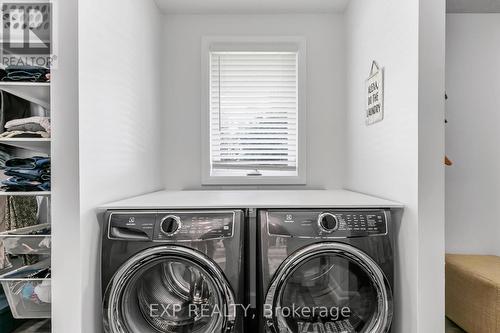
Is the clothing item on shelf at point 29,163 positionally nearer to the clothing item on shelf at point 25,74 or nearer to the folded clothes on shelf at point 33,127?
the folded clothes on shelf at point 33,127

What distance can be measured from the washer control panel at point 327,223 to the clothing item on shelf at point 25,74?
1.41 metres

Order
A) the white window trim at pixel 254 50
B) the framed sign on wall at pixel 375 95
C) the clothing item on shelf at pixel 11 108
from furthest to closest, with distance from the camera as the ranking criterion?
the white window trim at pixel 254 50, the framed sign on wall at pixel 375 95, the clothing item on shelf at pixel 11 108

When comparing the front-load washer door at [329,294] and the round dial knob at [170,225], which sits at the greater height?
the round dial knob at [170,225]

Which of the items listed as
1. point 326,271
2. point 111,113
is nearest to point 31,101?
point 111,113

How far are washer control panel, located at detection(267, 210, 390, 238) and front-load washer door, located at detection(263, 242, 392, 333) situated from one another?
0.23 ft

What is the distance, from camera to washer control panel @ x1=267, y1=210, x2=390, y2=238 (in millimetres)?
1841

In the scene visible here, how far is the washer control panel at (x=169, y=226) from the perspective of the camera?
71.6 inches

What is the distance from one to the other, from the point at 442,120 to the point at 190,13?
2.25m

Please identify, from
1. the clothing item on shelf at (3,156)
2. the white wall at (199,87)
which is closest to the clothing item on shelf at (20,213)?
the clothing item on shelf at (3,156)

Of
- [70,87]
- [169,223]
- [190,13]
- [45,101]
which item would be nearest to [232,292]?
[169,223]

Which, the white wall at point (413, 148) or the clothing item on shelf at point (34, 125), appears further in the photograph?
the clothing item on shelf at point (34, 125)

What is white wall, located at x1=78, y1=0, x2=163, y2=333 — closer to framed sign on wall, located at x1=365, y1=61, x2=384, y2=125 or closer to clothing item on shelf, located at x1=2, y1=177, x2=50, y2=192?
clothing item on shelf, located at x1=2, y1=177, x2=50, y2=192

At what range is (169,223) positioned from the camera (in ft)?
6.06

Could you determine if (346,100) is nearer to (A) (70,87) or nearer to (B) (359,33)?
(B) (359,33)
